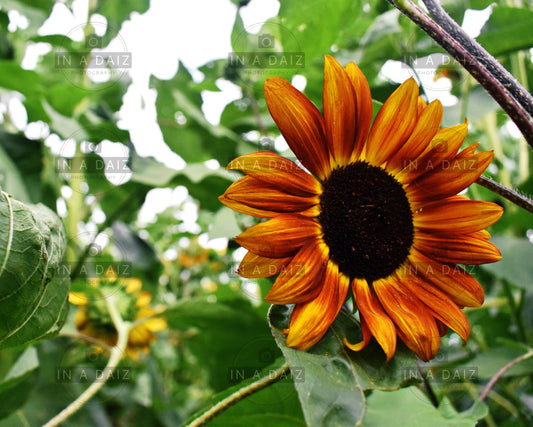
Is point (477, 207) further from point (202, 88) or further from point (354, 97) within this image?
point (202, 88)

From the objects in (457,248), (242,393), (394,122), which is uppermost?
(394,122)

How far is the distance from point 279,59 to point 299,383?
2.14 feet

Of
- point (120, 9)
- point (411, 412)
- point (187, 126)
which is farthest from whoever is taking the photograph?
point (120, 9)

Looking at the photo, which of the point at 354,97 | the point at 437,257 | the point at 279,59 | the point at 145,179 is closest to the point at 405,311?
the point at 437,257

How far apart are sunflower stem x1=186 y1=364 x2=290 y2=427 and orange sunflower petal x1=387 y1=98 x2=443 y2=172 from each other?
203mm

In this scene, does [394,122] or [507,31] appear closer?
[394,122]

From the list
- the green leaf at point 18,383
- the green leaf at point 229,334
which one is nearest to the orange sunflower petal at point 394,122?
the green leaf at point 229,334

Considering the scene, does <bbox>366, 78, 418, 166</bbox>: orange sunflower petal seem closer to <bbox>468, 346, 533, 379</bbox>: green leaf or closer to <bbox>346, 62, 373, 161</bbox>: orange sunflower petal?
<bbox>346, 62, 373, 161</bbox>: orange sunflower petal

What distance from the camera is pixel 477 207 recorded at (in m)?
0.37

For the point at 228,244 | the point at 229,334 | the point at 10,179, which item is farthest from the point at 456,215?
the point at 10,179

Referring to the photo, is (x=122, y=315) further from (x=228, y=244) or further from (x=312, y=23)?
(x=312, y=23)

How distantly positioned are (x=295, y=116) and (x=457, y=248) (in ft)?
0.60

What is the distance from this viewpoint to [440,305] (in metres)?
0.37

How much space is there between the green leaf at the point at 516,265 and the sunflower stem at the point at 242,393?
0.39m
